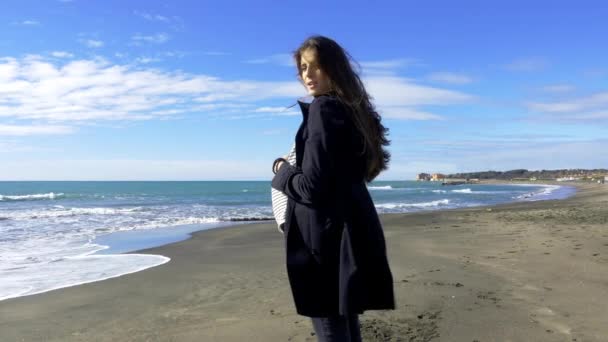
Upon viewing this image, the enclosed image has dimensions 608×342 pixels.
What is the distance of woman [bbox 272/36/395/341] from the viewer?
5.74 ft

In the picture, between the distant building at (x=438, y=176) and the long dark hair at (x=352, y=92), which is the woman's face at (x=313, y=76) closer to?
the long dark hair at (x=352, y=92)

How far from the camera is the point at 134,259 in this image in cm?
853

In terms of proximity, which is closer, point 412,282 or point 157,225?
point 412,282

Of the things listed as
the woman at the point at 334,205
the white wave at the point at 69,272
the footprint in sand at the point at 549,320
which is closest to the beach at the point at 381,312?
the footprint in sand at the point at 549,320

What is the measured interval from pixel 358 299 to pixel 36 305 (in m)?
4.58

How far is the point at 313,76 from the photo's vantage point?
6.31 ft

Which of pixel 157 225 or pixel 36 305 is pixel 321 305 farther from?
pixel 157 225

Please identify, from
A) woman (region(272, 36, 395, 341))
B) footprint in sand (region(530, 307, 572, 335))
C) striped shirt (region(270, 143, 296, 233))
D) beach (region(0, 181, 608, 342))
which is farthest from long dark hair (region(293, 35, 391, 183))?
footprint in sand (region(530, 307, 572, 335))

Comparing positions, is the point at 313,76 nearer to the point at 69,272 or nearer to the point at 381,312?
the point at 381,312

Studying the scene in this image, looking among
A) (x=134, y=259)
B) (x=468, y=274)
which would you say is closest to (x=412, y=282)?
(x=468, y=274)

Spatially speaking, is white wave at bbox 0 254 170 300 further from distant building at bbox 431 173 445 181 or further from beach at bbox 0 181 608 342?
distant building at bbox 431 173 445 181

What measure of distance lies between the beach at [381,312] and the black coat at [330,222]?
77.1 inches

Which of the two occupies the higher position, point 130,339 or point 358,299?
point 358,299

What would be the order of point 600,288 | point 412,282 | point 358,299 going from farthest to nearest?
point 412,282, point 600,288, point 358,299
